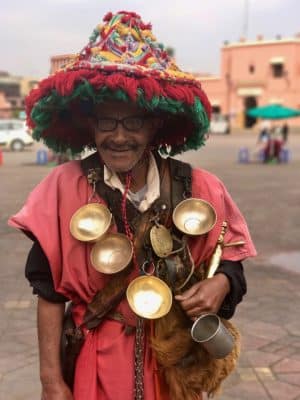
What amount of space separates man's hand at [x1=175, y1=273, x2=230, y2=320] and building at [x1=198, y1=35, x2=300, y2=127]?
53.4 meters

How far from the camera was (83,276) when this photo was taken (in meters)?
1.67

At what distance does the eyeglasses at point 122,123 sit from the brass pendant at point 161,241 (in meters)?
0.31

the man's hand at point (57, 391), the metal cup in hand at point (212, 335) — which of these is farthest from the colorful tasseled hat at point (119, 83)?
the man's hand at point (57, 391)

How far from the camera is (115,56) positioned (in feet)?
5.38

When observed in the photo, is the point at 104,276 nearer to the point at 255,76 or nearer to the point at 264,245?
the point at 264,245

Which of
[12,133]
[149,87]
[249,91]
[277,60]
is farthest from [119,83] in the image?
[249,91]

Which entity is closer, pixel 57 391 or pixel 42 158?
pixel 57 391

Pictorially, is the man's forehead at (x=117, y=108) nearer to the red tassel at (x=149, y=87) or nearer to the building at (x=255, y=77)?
the red tassel at (x=149, y=87)

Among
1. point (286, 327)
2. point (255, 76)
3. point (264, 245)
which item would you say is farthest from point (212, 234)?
point (255, 76)

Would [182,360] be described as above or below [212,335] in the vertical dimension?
below

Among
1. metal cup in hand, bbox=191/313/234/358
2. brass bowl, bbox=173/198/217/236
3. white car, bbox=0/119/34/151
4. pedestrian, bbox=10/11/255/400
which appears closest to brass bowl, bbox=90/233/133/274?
pedestrian, bbox=10/11/255/400

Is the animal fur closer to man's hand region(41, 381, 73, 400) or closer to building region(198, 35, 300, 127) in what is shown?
man's hand region(41, 381, 73, 400)

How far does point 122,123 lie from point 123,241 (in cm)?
36

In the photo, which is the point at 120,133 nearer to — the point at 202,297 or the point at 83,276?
the point at 83,276
